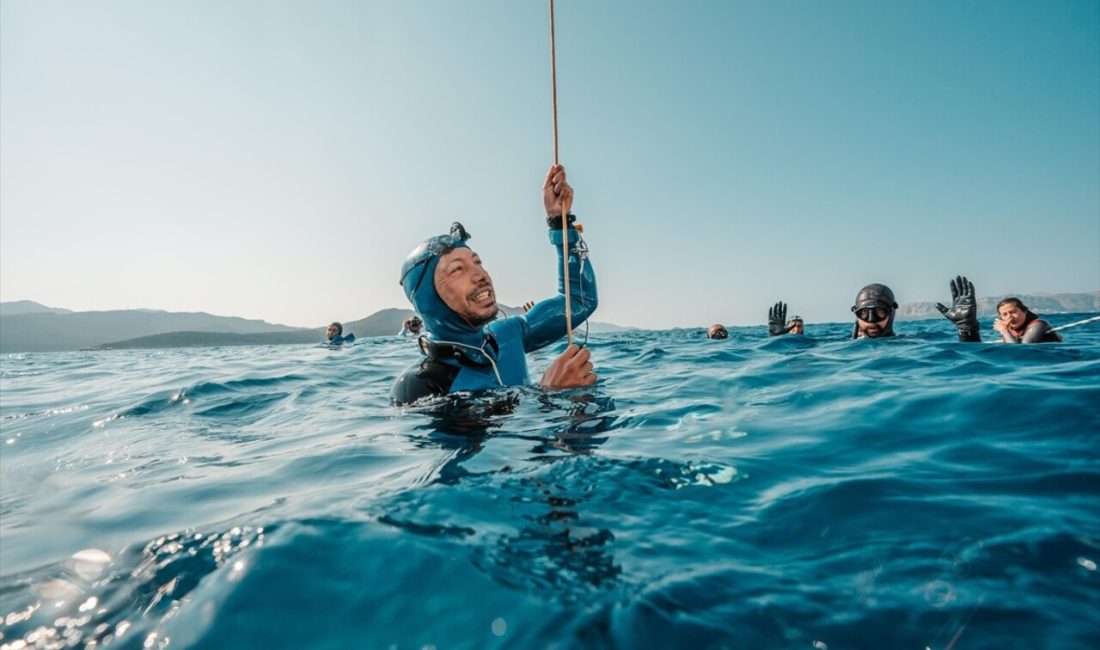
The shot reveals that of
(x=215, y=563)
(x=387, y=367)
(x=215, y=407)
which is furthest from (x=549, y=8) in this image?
(x=387, y=367)

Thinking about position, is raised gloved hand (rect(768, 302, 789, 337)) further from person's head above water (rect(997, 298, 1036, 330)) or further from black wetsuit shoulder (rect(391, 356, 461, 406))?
black wetsuit shoulder (rect(391, 356, 461, 406))

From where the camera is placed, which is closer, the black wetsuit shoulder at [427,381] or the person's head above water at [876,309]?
the black wetsuit shoulder at [427,381]

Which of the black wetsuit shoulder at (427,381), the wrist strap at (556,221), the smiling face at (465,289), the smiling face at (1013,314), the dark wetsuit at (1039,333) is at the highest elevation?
the wrist strap at (556,221)

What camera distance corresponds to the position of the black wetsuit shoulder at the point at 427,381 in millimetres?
4660

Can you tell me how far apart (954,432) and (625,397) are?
2.83 m

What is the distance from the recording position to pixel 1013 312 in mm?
7949

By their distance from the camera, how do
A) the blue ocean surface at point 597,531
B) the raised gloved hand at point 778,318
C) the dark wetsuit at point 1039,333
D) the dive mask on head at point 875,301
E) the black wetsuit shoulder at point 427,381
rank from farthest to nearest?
the raised gloved hand at point 778,318, the dive mask on head at point 875,301, the dark wetsuit at point 1039,333, the black wetsuit shoulder at point 427,381, the blue ocean surface at point 597,531

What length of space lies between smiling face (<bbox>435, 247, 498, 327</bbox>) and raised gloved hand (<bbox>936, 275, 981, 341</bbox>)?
8.02 m

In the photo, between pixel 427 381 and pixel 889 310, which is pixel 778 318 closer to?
pixel 889 310

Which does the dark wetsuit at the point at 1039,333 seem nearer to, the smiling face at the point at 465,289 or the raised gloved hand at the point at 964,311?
the raised gloved hand at the point at 964,311

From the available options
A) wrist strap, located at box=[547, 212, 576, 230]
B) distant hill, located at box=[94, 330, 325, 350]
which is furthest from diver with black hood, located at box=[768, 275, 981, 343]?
distant hill, located at box=[94, 330, 325, 350]

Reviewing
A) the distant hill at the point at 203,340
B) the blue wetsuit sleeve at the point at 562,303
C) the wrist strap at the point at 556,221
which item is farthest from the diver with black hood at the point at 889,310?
the distant hill at the point at 203,340

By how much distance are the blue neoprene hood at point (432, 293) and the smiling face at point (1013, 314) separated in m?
8.59

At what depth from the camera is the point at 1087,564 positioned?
1.59m
